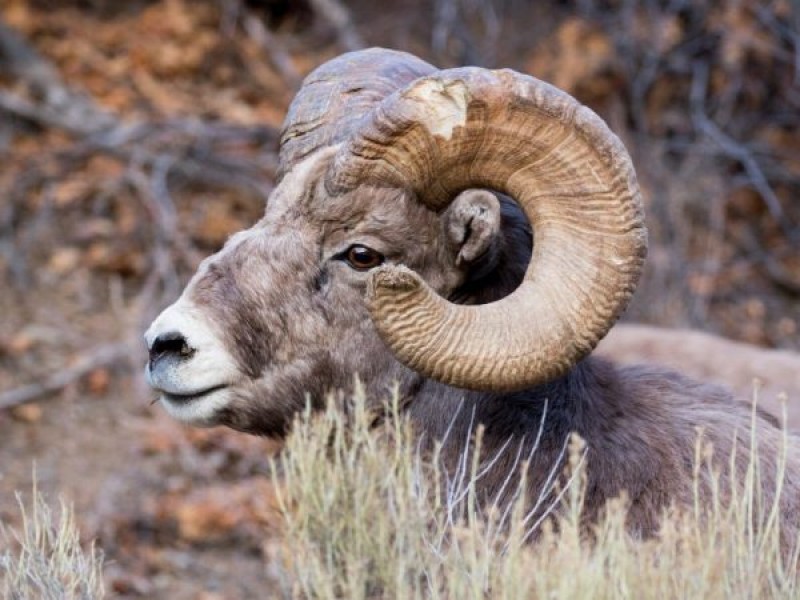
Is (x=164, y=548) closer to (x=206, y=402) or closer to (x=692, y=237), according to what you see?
(x=206, y=402)

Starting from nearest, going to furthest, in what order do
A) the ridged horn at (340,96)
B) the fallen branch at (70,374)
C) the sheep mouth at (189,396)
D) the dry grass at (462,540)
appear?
the dry grass at (462,540) < the sheep mouth at (189,396) < the ridged horn at (340,96) < the fallen branch at (70,374)

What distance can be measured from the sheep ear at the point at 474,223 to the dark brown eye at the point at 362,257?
0.28m

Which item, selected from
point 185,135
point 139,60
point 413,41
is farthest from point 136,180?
point 413,41

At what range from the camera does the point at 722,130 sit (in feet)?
43.7

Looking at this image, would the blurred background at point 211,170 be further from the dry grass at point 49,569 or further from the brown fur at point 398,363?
the dry grass at point 49,569

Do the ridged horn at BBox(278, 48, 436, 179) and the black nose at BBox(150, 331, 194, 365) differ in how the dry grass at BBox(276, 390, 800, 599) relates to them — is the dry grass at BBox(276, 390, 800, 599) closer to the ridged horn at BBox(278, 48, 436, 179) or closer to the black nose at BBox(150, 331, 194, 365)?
the black nose at BBox(150, 331, 194, 365)

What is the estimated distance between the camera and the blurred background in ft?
32.9

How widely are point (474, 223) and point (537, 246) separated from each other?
0.33m

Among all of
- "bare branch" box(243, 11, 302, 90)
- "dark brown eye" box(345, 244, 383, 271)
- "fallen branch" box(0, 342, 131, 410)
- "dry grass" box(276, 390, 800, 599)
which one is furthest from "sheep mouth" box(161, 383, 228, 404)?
"bare branch" box(243, 11, 302, 90)

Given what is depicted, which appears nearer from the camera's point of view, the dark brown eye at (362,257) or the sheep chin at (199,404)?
the sheep chin at (199,404)

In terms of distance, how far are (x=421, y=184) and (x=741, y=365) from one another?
3380 mm

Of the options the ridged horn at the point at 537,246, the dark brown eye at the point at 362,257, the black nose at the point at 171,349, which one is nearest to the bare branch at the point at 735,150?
the dark brown eye at the point at 362,257

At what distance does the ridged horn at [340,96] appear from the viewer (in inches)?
218

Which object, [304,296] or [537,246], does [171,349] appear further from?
[537,246]
